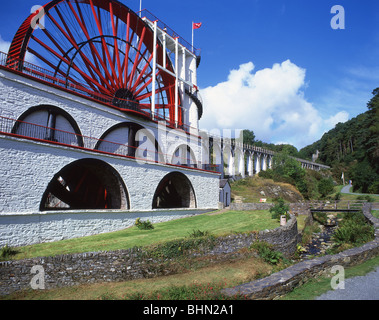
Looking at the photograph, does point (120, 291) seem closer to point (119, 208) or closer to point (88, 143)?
point (119, 208)

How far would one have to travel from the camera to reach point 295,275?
6.51 meters

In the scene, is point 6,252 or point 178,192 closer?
point 6,252

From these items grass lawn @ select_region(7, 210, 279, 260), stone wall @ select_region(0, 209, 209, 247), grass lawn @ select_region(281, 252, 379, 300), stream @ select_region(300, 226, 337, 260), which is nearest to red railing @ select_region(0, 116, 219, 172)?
stone wall @ select_region(0, 209, 209, 247)

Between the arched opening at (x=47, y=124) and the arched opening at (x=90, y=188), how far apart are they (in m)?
1.85

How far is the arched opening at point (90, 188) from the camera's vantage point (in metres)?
14.4

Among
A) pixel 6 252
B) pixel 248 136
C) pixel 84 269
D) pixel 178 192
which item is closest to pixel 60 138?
pixel 6 252

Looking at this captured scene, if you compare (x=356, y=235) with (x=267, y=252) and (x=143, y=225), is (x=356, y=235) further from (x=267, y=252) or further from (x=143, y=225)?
(x=143, y=225)

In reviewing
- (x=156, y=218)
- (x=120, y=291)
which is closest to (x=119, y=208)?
(x=156, y=218)

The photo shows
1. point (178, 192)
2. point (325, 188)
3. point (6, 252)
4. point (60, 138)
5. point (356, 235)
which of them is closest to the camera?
point (6, 252)

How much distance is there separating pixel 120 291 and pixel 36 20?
17745mm

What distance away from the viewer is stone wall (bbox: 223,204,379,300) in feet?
18.9

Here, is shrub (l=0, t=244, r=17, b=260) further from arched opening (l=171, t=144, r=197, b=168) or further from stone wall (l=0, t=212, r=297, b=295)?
arched opening (l=171, t=144, r=197, b=168)

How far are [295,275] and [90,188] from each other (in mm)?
14674
